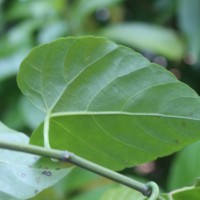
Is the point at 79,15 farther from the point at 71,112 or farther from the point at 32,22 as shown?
the point at 71,112

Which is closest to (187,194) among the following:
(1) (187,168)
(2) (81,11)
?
(1) (187,168)

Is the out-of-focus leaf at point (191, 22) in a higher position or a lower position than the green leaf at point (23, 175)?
lower

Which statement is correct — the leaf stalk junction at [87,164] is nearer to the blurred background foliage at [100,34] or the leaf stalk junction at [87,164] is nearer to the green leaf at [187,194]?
the green leaf at [187,194]

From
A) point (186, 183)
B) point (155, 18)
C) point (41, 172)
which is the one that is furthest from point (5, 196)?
point (155, 18)

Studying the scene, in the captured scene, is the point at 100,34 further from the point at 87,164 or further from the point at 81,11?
the point at 87,164

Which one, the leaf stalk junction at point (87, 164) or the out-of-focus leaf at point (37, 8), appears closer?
the leaf stalk junction at point (87, 164)

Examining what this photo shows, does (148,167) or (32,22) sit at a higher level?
(32,22)

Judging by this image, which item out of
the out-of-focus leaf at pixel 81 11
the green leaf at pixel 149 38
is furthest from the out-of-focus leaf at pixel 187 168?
the out-of-focus leaf at pixel 81 11
